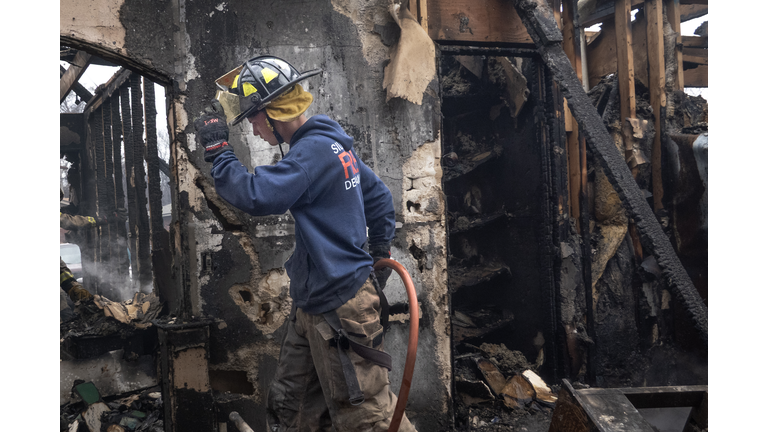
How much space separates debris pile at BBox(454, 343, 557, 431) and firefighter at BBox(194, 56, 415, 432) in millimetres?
1651

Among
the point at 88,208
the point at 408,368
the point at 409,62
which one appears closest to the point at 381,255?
the point at 408,368

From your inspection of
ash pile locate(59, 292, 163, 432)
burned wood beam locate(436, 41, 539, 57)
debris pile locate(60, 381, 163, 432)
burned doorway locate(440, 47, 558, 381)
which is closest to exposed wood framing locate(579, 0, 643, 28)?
burned doorway locate(440, 47, 558, 381)

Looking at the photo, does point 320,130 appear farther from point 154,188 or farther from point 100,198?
point 100,198

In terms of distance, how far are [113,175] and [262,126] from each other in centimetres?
835

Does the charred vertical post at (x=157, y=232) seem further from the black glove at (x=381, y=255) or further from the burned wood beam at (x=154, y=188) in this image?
the black glove at (x=381, y=255)

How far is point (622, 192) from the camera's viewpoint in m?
3.17

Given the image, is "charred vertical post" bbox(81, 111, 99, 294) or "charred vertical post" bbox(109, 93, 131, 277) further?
"charred vertical post" bbox(81, 111, 99, 294)

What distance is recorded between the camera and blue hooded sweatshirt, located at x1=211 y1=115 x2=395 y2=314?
6.12 feet

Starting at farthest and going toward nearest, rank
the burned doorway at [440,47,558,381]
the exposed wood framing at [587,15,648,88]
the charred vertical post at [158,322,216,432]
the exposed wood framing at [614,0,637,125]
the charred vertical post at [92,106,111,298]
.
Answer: the charred vertical post at [92,106,111,298], the exposed wood framing at [587,15,648,88], the exposed wood framing at [614,0,637,125], the burned doorway at [440,47,558,381], the charred vertical post at [158,322,216,432]

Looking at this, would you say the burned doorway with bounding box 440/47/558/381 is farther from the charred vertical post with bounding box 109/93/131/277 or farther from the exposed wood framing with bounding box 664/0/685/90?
the charred vertical post with bounding box 109/93/131/277

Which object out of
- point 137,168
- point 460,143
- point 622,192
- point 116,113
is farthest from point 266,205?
point 116,113

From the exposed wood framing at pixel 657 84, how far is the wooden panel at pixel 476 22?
156cm

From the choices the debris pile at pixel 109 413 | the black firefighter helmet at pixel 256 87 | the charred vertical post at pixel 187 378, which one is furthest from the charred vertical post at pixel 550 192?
the debris pile at pixel 109 413

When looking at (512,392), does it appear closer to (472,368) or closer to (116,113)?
(472,368)
